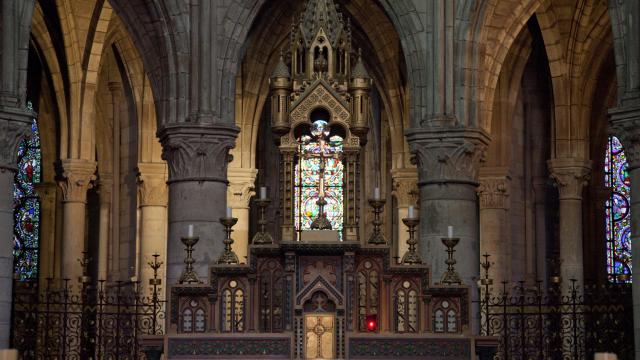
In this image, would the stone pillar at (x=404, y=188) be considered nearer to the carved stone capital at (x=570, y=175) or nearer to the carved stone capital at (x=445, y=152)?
the carved stone capital at (x=570, y=175)

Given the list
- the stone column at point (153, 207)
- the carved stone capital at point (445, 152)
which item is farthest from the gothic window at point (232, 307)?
the stone column at point (153, 207)

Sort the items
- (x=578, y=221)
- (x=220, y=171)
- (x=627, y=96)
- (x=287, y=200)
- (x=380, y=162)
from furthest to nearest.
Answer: (x=380, y=162), (x=578, y=221), (x=220, y=171), (x=627, y=96), (x=287, y=200)

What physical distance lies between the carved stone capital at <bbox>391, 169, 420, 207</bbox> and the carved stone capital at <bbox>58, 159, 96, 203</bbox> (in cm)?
702

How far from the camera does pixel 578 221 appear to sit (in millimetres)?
33375

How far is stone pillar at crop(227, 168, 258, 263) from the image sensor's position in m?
35.7

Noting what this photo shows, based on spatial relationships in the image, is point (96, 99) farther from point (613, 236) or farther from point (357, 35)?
point (613, 236)

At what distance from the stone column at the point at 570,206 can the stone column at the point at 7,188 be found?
12368 millimetres

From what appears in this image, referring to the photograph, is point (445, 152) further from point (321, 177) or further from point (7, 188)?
point (7, 188)

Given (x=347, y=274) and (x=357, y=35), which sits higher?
(x=357, y=35)

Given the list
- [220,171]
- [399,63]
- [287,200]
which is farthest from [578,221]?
[287,200]

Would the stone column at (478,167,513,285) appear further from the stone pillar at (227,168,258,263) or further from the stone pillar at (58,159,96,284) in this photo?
the stone pillar at (58,159,96,284)

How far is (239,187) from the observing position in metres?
35.8

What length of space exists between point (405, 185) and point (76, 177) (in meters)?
7.55

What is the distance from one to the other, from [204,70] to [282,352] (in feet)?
27.6
